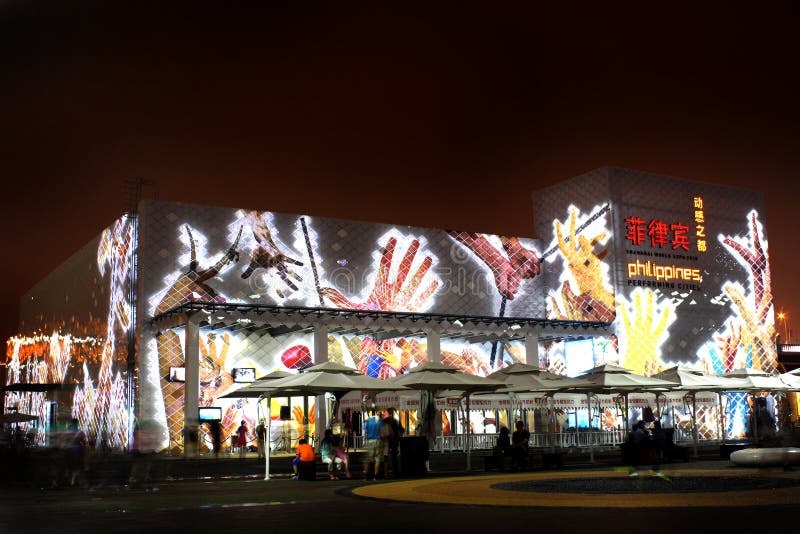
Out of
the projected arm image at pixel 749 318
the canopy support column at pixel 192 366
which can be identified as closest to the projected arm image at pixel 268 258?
the canopy support column at pixel 192 366

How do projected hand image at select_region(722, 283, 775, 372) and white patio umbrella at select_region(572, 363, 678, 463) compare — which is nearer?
white patio umbrella at select_region(572, 363, 678, 463)

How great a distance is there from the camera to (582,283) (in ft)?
139

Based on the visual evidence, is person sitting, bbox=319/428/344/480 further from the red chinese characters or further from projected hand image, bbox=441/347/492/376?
the red chinese characters

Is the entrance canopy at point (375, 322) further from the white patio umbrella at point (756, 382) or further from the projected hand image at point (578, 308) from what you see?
the white patio umbrella at point (756, 382)

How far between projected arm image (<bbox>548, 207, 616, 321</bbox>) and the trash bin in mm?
20263

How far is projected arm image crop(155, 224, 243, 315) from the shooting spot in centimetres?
3484

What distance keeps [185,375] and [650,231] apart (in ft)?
68.5

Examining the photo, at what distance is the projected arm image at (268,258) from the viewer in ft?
119

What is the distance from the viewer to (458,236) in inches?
1625

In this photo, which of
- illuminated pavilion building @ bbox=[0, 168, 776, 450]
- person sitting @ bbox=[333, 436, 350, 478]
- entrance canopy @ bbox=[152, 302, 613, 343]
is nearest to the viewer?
person sitting @ bbox=[333, 436, 350, 478]

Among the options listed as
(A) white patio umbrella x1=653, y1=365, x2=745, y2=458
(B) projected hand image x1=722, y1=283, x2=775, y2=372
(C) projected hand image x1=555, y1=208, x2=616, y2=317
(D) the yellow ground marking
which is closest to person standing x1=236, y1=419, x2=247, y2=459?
(D) the yellow ground marking

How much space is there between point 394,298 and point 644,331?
10.9m

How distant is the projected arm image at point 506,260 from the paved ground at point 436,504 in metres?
22.0

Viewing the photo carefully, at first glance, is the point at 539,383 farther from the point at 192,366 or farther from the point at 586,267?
the point at 586,267
